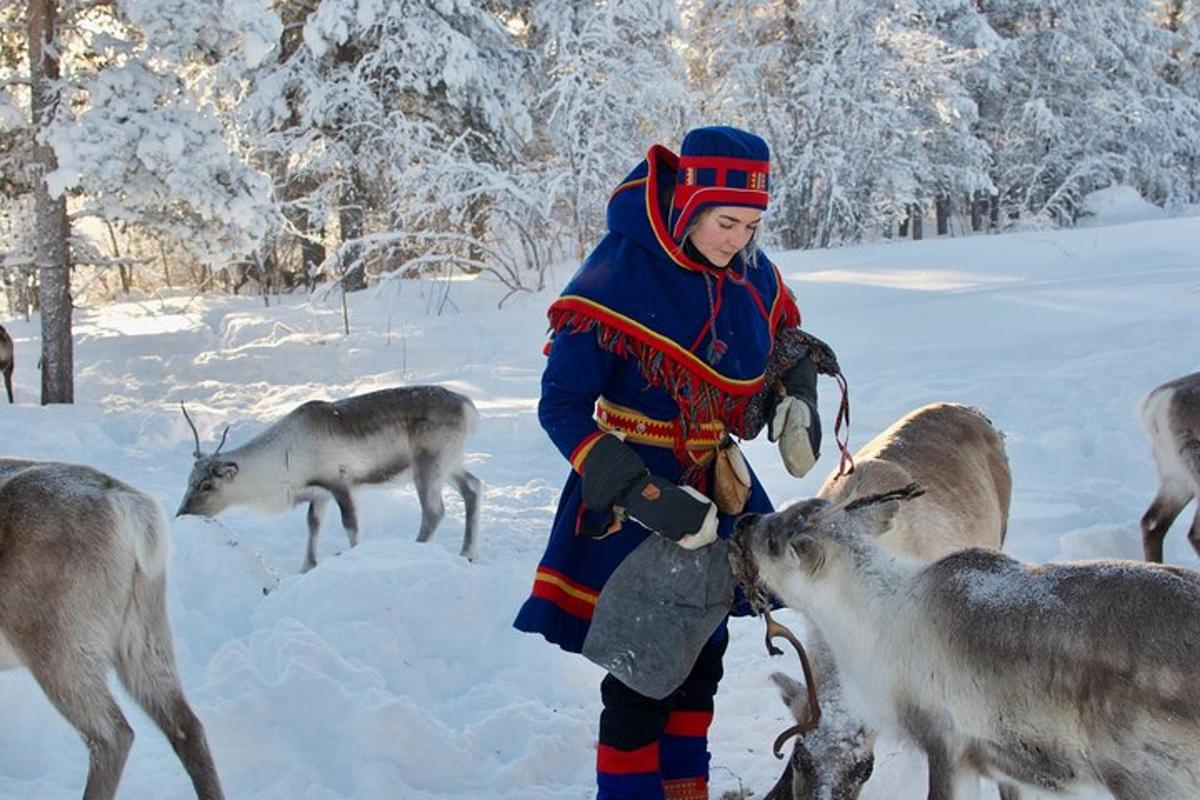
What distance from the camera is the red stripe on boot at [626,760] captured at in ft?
10.1

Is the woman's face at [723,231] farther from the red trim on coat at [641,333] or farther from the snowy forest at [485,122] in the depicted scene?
the snowy forest at [485,122]

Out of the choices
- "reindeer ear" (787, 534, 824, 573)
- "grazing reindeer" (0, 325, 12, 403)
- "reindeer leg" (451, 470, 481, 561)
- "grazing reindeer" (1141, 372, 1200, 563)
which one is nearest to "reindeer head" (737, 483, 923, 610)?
"reindeer ear" (787, 534, 824, 573)

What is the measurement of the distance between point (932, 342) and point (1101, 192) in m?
20.8

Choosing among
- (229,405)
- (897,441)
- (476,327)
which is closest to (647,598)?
(897,441)

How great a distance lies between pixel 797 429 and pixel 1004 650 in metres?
0.80

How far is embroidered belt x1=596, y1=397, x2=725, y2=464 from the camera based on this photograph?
3088 mm

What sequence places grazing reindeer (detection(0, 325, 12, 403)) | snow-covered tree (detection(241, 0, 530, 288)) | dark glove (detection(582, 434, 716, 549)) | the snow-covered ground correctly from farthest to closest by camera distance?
1. snow-covered tree (detection(241, 0, 530, 288))
2. grazing reindeer (detection(0, 325, 12, 403))
3. the snow-covered ground
4. dark glove (detection(582, 434, 716, 549))

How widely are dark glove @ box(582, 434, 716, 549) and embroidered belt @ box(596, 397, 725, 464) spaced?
0.25m

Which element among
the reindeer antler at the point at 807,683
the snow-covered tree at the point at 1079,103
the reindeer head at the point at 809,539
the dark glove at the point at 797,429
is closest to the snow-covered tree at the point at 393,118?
the snow-covered tree at the point at 1079,103

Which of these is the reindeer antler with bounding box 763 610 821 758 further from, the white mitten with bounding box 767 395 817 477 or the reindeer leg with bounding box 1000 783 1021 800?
the reindeer leg with bounding box 1000 783 1021 800

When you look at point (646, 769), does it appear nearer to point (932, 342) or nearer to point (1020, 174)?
point (932, 342)

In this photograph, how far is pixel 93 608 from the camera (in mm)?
3506

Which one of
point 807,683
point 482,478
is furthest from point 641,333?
point 482,478

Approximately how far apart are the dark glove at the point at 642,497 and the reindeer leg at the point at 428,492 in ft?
17.3
